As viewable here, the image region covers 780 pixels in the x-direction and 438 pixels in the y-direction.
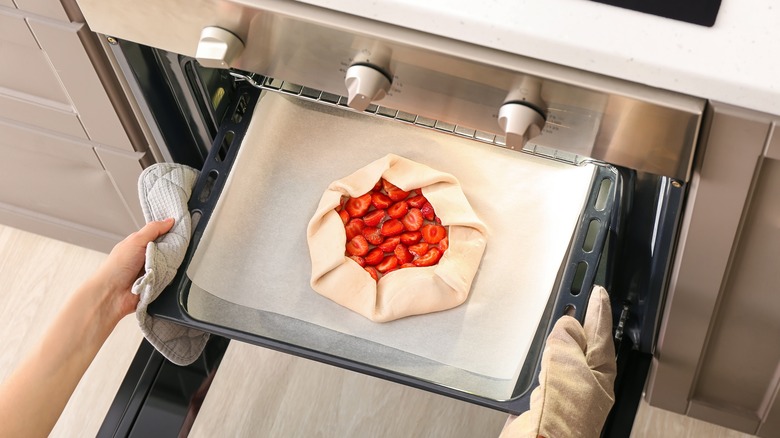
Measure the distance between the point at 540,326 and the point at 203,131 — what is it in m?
0.54

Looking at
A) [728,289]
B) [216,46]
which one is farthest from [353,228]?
[728,289]

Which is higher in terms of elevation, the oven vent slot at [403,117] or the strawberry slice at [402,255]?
the oven vent slot at [403,117]

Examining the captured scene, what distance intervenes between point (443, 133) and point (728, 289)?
423mm

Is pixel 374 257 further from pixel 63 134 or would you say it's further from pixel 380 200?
pixel 63 134

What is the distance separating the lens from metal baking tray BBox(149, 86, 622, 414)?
1049mm

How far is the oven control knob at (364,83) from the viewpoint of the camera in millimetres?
911

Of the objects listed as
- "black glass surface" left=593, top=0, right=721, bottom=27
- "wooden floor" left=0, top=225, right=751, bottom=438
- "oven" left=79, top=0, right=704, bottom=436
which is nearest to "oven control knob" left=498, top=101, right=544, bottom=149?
"oven" left=79, top=0, right=704, bottom=436

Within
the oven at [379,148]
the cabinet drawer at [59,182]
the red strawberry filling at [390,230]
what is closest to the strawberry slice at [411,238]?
the red strawberry filling at [390,230]

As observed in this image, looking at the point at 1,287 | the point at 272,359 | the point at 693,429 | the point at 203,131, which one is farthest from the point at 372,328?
the point at 1,287

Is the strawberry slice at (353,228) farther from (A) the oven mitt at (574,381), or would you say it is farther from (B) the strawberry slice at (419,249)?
(A) the oven mitt at (574,381)

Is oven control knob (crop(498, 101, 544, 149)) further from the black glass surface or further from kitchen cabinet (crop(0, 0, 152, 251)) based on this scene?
kitchen cabinet (crop(0, 0, 152, 251))

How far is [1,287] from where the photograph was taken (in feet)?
5.93

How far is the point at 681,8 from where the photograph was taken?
84 cm

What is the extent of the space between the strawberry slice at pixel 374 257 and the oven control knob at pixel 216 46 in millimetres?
368
